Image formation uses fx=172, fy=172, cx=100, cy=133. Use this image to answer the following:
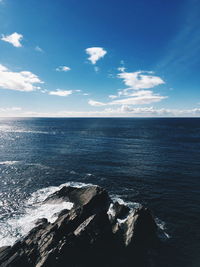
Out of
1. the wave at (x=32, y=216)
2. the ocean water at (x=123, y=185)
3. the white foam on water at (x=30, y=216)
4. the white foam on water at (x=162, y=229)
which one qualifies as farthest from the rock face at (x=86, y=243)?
the white foam on water at (x=30, y=216)

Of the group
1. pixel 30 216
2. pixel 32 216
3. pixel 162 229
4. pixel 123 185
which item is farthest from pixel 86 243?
pixel 123 185

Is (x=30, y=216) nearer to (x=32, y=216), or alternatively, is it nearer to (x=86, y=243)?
(x=32, y=216)

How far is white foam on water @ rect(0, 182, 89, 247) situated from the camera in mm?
25681

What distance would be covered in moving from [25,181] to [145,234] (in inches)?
1304

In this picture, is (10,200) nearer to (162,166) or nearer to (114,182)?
(114,182)

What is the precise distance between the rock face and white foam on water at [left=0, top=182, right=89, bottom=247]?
4.74 metres

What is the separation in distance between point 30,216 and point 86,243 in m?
14.2

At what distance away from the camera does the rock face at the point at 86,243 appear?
18984 millimetres

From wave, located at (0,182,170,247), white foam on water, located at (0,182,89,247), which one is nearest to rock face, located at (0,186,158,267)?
wave, located at (0,182,170,247)

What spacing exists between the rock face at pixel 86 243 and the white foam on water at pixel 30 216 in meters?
4.74

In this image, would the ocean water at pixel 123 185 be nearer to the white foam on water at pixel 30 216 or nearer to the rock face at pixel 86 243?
the white foam on water at pixel 30 216

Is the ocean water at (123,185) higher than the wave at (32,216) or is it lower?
higher

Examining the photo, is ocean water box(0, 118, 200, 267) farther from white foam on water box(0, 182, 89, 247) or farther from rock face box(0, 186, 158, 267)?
rock face box(0, 186, 158, 267)

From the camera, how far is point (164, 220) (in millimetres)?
28500
